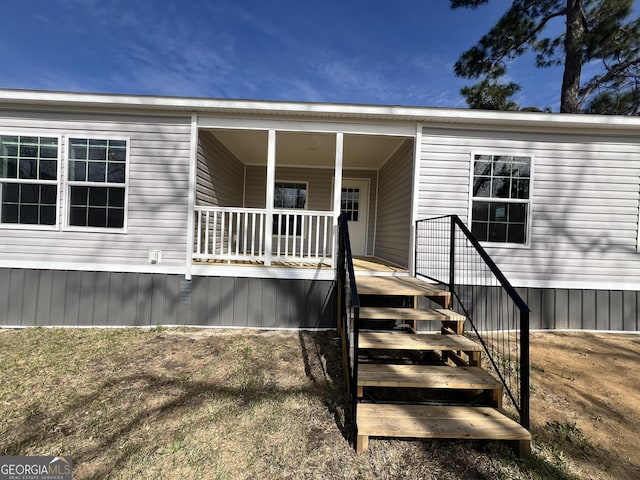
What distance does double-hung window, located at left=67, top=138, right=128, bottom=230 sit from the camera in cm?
425

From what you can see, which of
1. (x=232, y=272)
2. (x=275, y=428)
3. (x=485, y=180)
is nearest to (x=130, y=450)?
(x=275, y=428)

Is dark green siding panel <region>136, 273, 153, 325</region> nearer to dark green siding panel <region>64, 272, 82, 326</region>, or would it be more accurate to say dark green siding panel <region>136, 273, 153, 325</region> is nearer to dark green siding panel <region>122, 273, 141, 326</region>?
dark green siding panel <region>122, 273, 141, 326</region>

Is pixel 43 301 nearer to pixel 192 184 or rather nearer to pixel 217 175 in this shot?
pixel 192 184

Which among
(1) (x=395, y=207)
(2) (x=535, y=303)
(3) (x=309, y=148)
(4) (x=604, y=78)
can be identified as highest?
(4) (x=604, y=78)

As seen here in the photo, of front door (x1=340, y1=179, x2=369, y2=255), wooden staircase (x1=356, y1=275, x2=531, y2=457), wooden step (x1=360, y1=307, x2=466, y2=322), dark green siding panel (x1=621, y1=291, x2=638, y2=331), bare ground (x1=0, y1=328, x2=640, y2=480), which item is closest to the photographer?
bare ground (x1=0, y1=328, x2=640, y2=480)

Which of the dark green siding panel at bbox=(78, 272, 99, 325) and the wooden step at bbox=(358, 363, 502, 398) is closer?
the wooden step at bbox=(358, 363, 502, 398)

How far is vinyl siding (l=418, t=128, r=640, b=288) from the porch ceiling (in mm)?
1067

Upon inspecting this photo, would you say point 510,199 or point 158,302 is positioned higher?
point 510,199

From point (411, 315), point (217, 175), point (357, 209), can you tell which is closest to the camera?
point (411, 315)

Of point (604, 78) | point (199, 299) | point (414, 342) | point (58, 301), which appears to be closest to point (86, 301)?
point (58, 301)

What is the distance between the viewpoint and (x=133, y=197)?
14.0 feet

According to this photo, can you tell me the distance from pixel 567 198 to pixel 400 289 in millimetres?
3150

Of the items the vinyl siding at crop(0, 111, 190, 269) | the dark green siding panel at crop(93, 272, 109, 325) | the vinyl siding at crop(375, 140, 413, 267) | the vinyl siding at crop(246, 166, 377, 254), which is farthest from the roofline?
the vinyl siding at crop(246, 166, 377, 254)

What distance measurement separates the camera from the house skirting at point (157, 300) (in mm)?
4164
